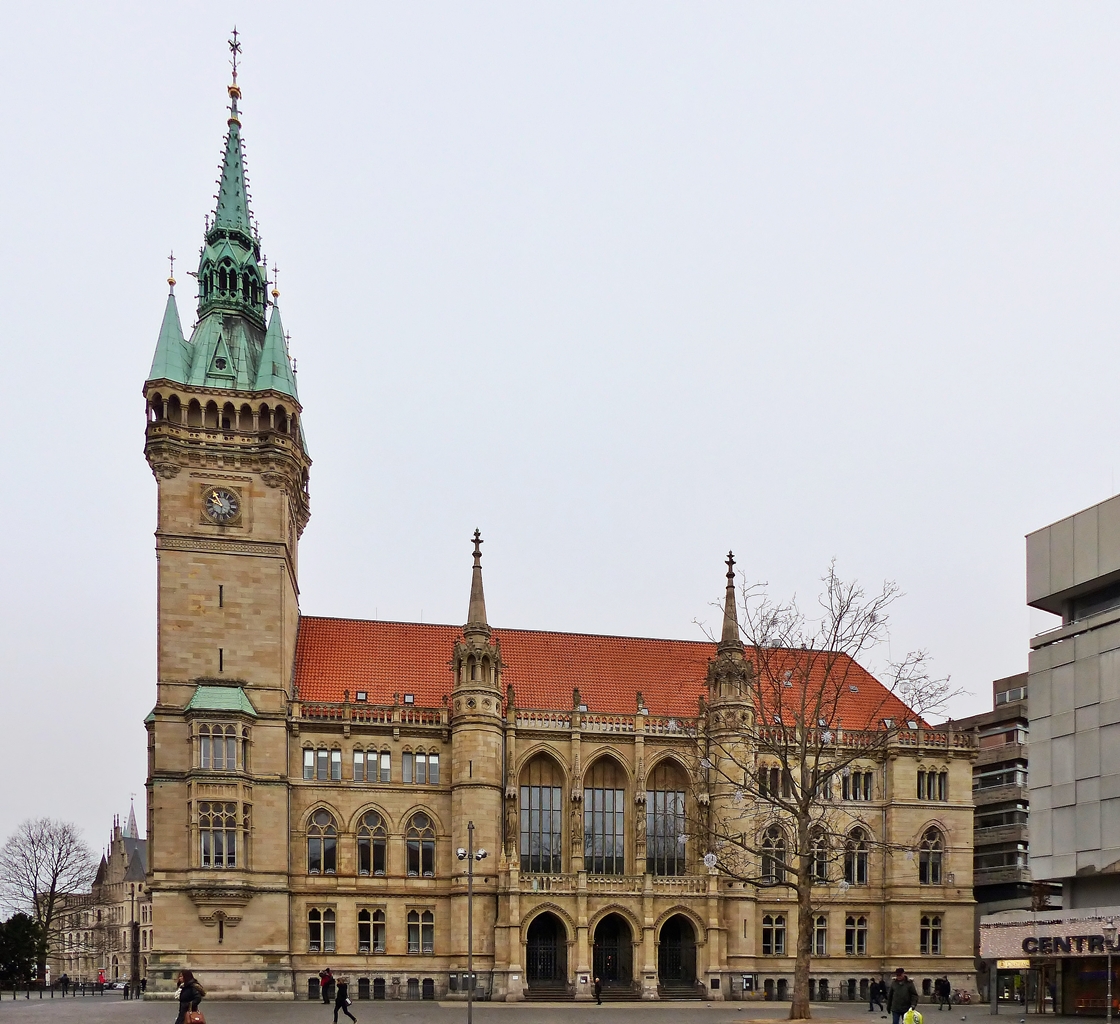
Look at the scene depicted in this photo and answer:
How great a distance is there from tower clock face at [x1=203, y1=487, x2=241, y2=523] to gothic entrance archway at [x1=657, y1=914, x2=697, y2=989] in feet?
99.7

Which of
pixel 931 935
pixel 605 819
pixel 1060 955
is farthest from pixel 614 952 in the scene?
pixel 1060 955

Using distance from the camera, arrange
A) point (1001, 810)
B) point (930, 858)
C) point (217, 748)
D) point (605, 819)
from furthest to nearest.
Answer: point (1001, 810)
point (930, 858)
point (605, 819)
point (217, 748)

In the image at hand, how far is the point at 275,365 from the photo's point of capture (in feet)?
217

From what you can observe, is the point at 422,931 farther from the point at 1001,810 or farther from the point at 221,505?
the point at 1001,810

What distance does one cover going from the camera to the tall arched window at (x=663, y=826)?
6662 cm

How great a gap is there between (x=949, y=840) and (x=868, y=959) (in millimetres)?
7891

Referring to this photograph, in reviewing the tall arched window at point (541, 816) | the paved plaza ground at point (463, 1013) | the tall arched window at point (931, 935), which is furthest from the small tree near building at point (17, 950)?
the tall arched window at point (931, 935)

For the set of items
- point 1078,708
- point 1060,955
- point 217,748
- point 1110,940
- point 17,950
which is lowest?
point 17,950

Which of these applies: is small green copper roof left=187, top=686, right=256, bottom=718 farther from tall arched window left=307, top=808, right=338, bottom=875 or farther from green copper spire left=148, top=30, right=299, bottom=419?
green copper spire left=148, top=30, right=299, bottom=419

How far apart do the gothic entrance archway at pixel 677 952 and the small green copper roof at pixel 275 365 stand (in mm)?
34022

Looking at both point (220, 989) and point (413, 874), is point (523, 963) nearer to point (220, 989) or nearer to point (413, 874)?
point (413, 874)

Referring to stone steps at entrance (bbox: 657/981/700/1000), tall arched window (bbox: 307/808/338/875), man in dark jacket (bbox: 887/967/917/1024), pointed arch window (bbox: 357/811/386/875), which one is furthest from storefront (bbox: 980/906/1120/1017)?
tall arched window (bbox: 307/808/338/875)

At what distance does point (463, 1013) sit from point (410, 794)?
50.2 ft

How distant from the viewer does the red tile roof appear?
67125 mm
